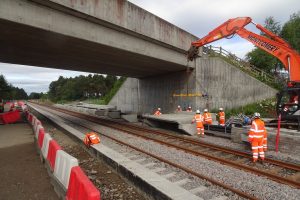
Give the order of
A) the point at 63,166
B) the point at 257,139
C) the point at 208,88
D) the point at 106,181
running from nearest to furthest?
1. the point at 63,166
2. the point at 106,181
3. the point at 257,139
4. the point at 208,88

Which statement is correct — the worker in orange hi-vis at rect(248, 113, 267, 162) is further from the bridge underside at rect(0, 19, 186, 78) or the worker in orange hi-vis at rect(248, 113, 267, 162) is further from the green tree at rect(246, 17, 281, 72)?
the green tree at rect(246, 17, 281, 72)

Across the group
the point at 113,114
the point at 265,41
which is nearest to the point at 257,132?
the point at 265,41

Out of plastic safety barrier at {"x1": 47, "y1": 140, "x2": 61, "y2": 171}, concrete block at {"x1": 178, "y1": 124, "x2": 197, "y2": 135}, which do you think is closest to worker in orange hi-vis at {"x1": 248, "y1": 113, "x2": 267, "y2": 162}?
plastic safety barrier at {"x1": 47, "y1": 140, "x2": 61, "y2": 171}

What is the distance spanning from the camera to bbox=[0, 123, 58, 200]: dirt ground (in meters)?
6.19

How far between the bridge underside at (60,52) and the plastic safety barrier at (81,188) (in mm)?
8817

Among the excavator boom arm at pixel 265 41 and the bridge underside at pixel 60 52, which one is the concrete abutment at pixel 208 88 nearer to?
the bridge underside at pixel 60 52

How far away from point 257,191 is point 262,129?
3.20 meters

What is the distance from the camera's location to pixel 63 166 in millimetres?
5914

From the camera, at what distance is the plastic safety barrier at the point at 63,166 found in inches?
215

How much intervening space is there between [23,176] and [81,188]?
4.45m

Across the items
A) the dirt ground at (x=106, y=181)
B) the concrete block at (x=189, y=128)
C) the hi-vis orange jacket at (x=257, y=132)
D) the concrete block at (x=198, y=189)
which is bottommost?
the dirt ground at (x=106, y=181)

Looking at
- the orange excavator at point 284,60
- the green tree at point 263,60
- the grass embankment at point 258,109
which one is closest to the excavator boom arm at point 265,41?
the orange excavator at point 284,60

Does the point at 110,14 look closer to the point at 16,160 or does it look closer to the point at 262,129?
the point at 16,160

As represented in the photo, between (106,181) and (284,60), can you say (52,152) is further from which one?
(284,60)
